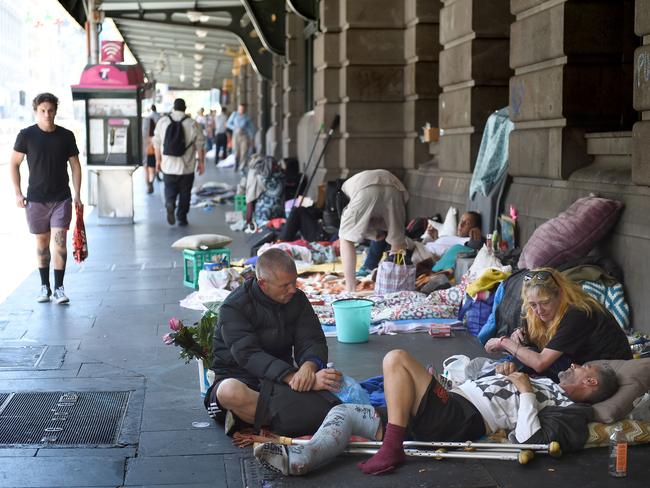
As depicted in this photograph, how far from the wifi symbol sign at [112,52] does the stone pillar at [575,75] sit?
10732mm

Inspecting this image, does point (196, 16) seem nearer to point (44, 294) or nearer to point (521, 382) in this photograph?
point (44, 294)

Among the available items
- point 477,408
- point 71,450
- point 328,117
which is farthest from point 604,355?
point 328,117

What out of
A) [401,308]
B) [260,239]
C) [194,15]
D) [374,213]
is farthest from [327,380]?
[194,15]

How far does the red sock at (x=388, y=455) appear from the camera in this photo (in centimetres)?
489

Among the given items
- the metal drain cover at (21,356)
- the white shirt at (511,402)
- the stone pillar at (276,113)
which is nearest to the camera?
the white shirt at (511,402)

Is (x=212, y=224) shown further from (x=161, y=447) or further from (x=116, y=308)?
(x=161, y=447)

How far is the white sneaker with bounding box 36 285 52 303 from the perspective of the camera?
32.0 ft

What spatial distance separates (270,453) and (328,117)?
1236 centimetres

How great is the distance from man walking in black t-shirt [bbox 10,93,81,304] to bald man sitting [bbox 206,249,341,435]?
4257mm

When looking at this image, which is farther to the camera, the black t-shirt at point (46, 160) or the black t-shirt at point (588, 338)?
the black t-shirt at point (46, 160)

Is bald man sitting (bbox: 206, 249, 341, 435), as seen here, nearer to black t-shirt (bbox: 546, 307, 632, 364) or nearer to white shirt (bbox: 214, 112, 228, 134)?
black t-shirt (bbox: 546, 307, 632, 364)

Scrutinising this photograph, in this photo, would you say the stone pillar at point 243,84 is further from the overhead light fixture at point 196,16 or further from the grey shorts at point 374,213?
the grey shorts at point 374,213

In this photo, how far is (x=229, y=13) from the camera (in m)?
30.2

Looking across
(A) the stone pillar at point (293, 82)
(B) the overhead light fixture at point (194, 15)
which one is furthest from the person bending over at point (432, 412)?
(B) the overhead light fixture at point (194, 15)
